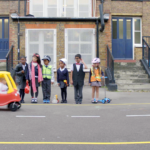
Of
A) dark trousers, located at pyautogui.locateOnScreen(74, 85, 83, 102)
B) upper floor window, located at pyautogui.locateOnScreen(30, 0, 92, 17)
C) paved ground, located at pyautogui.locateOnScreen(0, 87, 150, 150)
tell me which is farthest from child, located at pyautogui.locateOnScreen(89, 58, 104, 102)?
upper floor window, located at pyautogui.locateOnScreen(30, 0, 92, 17)

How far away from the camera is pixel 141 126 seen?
6020 millimetres

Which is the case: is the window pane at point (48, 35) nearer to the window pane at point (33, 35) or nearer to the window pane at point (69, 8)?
the window pane at point (33, 35)

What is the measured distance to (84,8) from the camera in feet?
51.4

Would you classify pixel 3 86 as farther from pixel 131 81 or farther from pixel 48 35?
pixel 131 81

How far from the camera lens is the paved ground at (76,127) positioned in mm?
4734

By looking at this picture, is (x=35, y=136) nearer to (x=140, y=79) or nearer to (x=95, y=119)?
(x=95, y=119)

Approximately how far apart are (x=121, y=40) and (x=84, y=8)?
296 centimetres


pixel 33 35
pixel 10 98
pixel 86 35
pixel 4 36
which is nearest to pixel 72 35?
pixel 86 35

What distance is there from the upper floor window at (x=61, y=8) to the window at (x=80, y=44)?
4.15 feet

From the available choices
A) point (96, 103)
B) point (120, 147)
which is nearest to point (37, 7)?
point (96, 103)

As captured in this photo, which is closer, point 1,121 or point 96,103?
point 1,121

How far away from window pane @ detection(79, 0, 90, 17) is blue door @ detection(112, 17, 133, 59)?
1829 millimetres

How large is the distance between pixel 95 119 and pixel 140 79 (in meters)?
7.54

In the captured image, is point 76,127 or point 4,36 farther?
point 4,36
